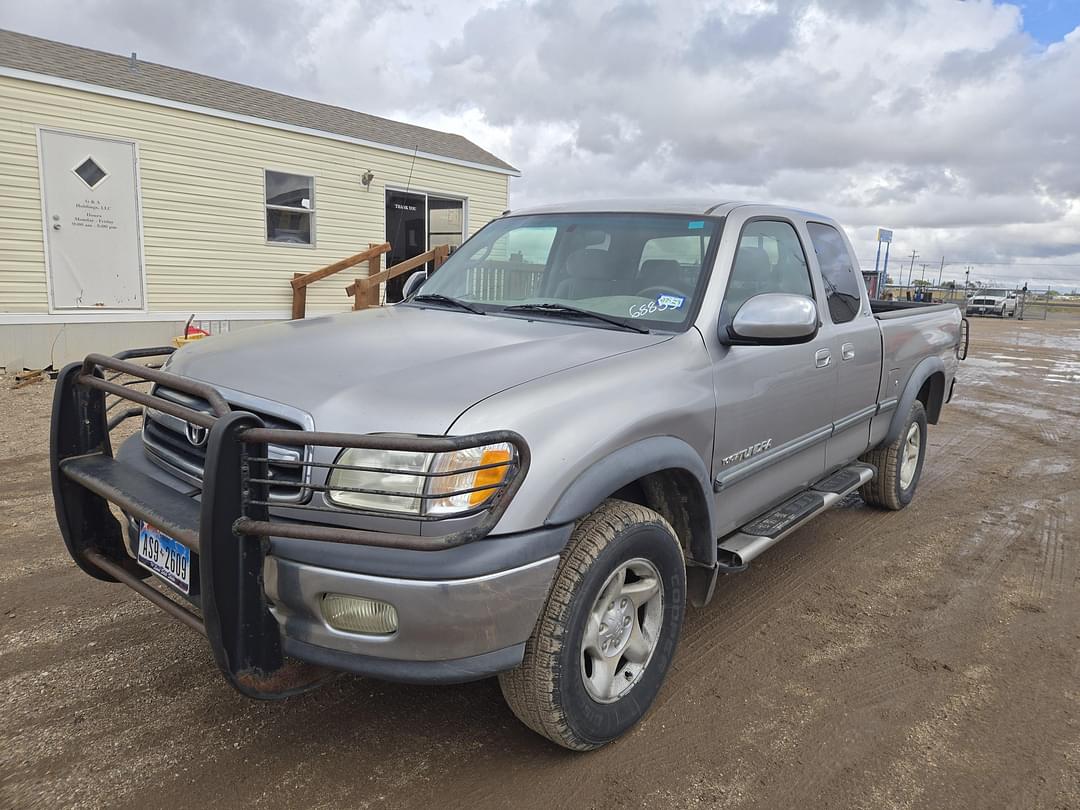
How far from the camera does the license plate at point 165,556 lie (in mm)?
2492

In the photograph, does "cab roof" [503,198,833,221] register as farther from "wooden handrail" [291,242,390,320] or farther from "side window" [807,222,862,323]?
"wooden handrail" [291,242,390,320]

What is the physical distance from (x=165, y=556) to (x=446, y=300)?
1862mm

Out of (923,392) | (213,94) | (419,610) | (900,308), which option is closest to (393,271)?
(213,94)

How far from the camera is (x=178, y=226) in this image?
36.9ft

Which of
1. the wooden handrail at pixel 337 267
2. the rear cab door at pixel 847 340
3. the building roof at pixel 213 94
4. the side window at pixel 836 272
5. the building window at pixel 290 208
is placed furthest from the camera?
the wooden handrail at pixel 337 267

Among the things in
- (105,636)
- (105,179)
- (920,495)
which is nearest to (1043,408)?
(920,495)

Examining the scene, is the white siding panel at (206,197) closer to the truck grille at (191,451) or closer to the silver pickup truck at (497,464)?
the silver pickup truck at (497,464)

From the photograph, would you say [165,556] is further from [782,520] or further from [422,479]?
[782,520]

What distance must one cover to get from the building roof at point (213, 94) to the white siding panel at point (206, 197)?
0.20 m

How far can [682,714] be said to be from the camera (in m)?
2.98

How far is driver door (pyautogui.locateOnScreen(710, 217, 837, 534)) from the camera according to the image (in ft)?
10.7

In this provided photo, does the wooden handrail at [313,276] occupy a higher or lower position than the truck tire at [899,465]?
higher

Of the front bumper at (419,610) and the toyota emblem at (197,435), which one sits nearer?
the front bumper at (419,610)

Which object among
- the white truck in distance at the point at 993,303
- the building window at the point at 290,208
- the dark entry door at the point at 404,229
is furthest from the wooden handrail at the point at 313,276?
the white truck in distance at the point at 993,303
